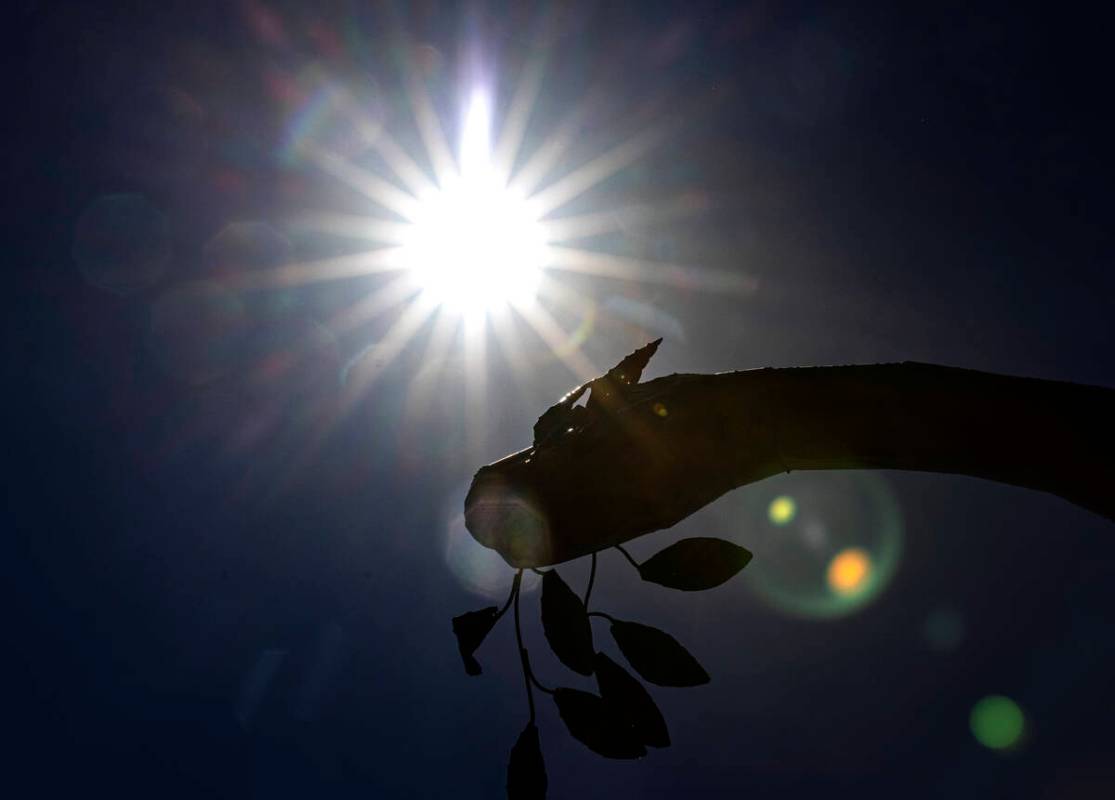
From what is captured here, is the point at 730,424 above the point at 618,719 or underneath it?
above

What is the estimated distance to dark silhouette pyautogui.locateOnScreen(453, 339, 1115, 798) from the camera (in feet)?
2.47

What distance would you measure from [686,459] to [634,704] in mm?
254

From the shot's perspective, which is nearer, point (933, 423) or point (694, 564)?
point (933, 423)

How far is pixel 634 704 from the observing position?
2.66 ft

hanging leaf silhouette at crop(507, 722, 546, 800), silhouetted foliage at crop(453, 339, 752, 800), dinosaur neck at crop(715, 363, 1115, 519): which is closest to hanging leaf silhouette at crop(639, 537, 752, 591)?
silhouetted foliage at crop(453, 339, 752, 800)

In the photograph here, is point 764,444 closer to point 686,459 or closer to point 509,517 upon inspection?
point 686,459

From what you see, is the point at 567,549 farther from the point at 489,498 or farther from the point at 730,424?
the point at 730,424

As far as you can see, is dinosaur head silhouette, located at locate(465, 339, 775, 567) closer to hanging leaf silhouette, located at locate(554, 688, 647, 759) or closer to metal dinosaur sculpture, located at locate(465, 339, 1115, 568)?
metal dinosaur sculpture, located at locate(465, 339, 1115, 568)

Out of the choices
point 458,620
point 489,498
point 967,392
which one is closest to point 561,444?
point 489,498

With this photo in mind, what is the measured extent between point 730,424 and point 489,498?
0.25 m

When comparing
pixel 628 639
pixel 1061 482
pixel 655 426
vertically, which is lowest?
pixel 1061 482

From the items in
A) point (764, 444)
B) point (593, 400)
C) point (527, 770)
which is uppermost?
point (593, 400)

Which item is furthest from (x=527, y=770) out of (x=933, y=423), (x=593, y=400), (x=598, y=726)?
(x=933, y=423)

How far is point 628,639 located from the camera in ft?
2.77
